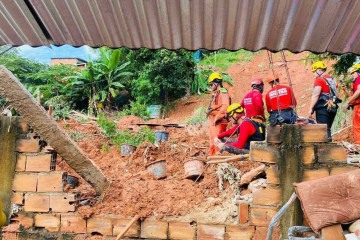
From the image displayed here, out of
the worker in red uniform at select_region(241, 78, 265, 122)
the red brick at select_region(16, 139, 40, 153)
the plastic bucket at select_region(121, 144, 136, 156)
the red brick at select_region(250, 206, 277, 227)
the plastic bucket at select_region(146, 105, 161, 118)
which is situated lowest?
the red brick at select_region(250, 206, 277, 227)

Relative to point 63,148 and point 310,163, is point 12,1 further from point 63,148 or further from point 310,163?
point 310,163

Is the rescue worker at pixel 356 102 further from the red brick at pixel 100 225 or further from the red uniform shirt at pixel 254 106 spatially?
the red brick at pixel 100 225

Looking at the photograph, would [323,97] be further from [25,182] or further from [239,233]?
[25,182]

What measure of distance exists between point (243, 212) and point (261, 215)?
174 millimetres

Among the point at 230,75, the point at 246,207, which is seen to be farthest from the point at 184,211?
the point at 230,75

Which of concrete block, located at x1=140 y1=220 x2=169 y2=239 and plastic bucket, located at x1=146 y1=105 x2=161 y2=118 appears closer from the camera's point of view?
concrete block, located at x1=140 y1=220 x2=169 y2=239

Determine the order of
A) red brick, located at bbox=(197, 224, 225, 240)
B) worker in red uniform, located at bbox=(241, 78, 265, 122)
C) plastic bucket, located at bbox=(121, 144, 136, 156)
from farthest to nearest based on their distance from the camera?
plastic bucket, located at bbox=(121, 144, 136, 156) → worker in red uniform, located at bbox=(241, 78, 265, 122) → red brick, located at bbox=(197, 224, 225, 240)

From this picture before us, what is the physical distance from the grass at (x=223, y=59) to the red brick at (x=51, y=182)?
1670 cm

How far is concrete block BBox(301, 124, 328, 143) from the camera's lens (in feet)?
13.4

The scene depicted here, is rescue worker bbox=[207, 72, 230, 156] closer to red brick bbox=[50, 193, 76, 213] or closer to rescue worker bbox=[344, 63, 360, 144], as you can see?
rescue worker bbox=[344, 63, 360, 144]

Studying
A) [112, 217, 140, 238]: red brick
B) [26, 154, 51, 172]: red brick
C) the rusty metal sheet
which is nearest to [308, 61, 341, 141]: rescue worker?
[112, 217, 140, 238]: red brick

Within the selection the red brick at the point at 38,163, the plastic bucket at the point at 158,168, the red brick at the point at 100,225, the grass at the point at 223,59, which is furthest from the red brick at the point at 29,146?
the grass at the point at 223,59

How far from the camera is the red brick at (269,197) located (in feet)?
13.6

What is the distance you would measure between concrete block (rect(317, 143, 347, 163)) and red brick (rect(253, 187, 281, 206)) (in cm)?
51
